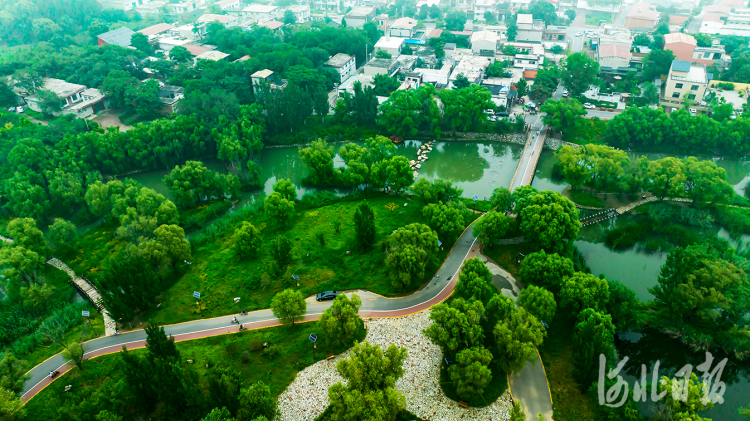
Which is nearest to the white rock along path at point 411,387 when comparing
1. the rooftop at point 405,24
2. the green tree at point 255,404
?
the green tree at point 255,404

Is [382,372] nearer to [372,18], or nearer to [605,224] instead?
[605,224]

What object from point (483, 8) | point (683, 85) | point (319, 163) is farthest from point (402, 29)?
point (319, 163)

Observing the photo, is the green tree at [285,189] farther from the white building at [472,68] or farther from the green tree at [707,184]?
the green tree at [707,184]

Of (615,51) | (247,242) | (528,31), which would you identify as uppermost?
(528,31)

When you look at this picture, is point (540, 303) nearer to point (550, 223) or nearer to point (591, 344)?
point (591, 344)

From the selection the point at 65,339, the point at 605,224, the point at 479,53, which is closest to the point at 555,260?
the point at 605,224
